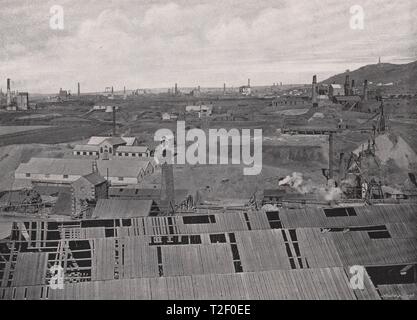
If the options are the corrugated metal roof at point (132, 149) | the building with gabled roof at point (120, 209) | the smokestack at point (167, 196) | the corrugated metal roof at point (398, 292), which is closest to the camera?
the corrugated metal roof at point (398, 292)

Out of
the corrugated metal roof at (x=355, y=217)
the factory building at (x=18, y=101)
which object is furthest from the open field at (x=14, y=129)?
the corrugated metal roof at (x=355, y=217)

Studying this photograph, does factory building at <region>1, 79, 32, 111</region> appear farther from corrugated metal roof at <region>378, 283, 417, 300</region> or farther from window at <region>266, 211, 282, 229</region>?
corrugated metal roof at <region>378, 283, 417, 300</region>

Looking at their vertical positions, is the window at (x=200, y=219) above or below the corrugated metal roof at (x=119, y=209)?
above

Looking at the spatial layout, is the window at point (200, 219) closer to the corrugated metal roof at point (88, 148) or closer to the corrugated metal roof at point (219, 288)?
the corrugated metal roof at point (219, 288)

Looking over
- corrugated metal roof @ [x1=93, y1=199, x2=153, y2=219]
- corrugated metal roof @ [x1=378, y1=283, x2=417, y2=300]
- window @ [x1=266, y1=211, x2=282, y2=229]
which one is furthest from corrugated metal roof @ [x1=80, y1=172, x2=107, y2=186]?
corrugated metal roof @ [x1=378, y1=283, x2=417, y2=300]

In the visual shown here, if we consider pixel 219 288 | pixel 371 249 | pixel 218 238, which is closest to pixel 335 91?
pixel 371 249
